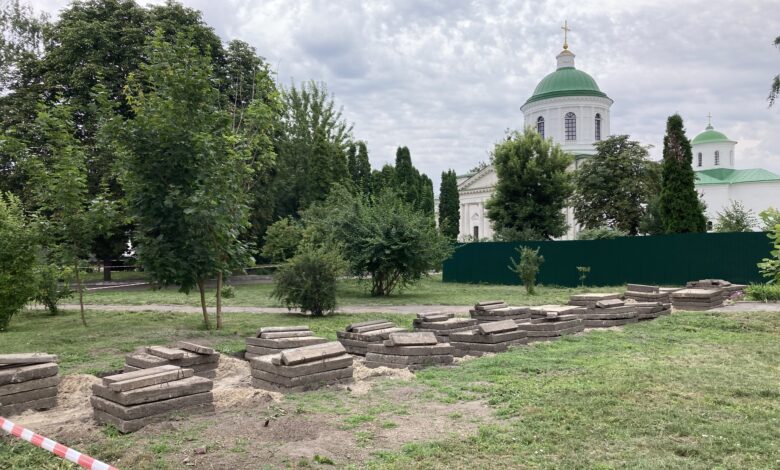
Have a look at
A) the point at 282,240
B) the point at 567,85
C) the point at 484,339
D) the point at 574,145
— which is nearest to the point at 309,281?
the point at 484,339

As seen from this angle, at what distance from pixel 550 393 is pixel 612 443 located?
163 cm

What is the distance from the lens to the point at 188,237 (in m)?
11.9

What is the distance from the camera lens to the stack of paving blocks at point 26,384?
22.4 ft

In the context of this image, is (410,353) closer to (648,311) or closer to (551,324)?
(551,324)

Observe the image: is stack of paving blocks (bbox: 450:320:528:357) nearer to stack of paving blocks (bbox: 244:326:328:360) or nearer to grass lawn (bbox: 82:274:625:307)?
stack of paving blocks (bbox: 244:326:328:360)

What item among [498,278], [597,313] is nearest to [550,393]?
[597,313]

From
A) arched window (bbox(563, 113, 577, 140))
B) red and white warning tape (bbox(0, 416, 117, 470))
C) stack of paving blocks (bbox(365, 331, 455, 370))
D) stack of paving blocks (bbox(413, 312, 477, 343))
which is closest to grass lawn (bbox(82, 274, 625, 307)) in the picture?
stack of paving blocks (bbox(413, 312, 477, 343))

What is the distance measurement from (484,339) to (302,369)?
3891mm

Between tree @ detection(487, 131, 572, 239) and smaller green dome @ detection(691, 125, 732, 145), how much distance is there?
47968 mm

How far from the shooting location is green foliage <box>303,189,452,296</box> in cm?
2131

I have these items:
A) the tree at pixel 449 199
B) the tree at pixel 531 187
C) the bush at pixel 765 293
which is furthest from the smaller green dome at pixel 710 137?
the bush at pixel 765 293

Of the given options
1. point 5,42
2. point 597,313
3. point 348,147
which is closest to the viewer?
point 597,313

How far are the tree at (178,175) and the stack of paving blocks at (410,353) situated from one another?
187 inches

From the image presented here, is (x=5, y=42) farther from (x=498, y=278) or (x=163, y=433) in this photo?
(x=163, y=433)
